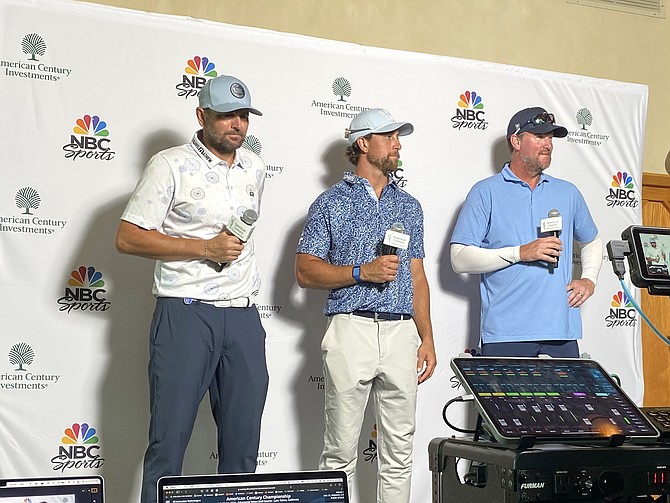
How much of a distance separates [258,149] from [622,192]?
2022mm

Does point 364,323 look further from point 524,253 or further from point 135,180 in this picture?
point 135,180

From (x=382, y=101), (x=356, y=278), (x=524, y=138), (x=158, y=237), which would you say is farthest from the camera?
(x=382, y=101)

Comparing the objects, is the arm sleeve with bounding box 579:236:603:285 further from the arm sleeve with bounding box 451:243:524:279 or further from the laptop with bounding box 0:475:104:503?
the laptop with bounding box 0:475:104:503

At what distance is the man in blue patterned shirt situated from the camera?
322 cm

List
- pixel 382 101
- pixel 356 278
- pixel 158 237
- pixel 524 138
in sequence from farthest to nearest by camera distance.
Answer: pixel 382 101, pixel 524 138, pixel 356 278, pixel 158 237

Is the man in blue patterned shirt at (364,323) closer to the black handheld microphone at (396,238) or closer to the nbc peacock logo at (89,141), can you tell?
the black handheld microphone at (396,238)

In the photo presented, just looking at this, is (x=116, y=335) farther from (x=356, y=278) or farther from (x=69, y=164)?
(x=356, y=278)

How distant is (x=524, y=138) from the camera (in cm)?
380

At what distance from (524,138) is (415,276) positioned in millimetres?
829

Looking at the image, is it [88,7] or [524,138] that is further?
[524,138]

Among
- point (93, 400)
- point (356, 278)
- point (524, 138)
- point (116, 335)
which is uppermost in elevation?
point (524, 138)

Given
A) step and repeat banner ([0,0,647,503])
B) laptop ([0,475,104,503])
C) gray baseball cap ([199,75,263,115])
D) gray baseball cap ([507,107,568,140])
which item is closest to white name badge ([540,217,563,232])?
gray baseball cap ([507,107,568,140])

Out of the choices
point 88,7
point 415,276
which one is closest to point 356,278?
point 415,276

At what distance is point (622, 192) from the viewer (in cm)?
457
